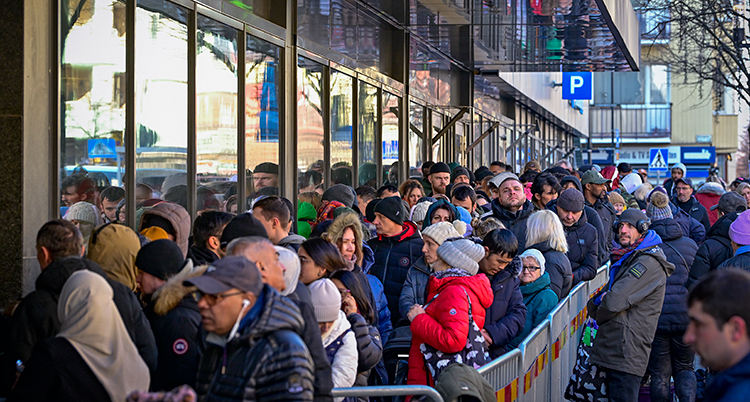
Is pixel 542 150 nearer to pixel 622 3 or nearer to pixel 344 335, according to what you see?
pixel 622 3

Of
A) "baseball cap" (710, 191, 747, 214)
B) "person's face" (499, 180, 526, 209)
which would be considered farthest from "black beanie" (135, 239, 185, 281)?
"baseball cap" (710, 191, 747, 214)

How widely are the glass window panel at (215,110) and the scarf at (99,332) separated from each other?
467cm

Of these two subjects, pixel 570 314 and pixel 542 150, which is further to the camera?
pixel 542 150

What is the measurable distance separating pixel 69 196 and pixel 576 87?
27.1 metres

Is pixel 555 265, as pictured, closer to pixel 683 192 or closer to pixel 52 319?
pixel 52 319

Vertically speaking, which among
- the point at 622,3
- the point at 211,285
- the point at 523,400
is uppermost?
the point at 622,3

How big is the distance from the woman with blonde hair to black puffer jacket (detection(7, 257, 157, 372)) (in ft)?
14.2

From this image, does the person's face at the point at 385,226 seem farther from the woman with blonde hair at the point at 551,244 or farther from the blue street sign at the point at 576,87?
the blue street sign at the point at 576,87

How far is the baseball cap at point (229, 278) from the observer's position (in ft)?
11.1

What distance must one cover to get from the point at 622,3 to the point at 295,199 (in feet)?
23.7

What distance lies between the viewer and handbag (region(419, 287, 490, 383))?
525cm

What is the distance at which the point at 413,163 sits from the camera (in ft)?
56.8

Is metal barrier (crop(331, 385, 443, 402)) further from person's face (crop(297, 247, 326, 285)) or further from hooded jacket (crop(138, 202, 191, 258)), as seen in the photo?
hooded jacket (crop(138, 202, 191, 258))

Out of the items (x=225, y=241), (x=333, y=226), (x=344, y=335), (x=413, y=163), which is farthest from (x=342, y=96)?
(x=344, y=335)
